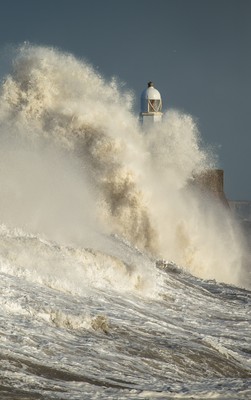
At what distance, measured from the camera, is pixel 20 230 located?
13.4 meters

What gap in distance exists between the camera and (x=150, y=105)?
84.3 feet

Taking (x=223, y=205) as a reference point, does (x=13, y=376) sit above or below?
below

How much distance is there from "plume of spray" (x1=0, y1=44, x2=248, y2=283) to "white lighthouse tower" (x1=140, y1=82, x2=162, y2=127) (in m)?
3.23

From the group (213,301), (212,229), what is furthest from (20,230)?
(212,229)

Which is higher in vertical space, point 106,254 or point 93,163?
point 93,163

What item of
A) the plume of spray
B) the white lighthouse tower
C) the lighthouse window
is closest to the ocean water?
the plume of spray

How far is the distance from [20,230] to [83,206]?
159 inches

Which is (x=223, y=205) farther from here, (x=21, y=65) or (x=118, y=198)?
(x=21, y=65)

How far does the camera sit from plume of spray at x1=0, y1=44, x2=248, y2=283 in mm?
16906

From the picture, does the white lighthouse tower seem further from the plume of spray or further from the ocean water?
the plume of spray

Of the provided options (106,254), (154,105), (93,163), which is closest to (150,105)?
(154,105)

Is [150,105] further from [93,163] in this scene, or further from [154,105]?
[93,163]

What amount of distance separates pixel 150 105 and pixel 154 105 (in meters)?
0.14

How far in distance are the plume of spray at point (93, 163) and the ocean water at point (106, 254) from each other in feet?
0.12
